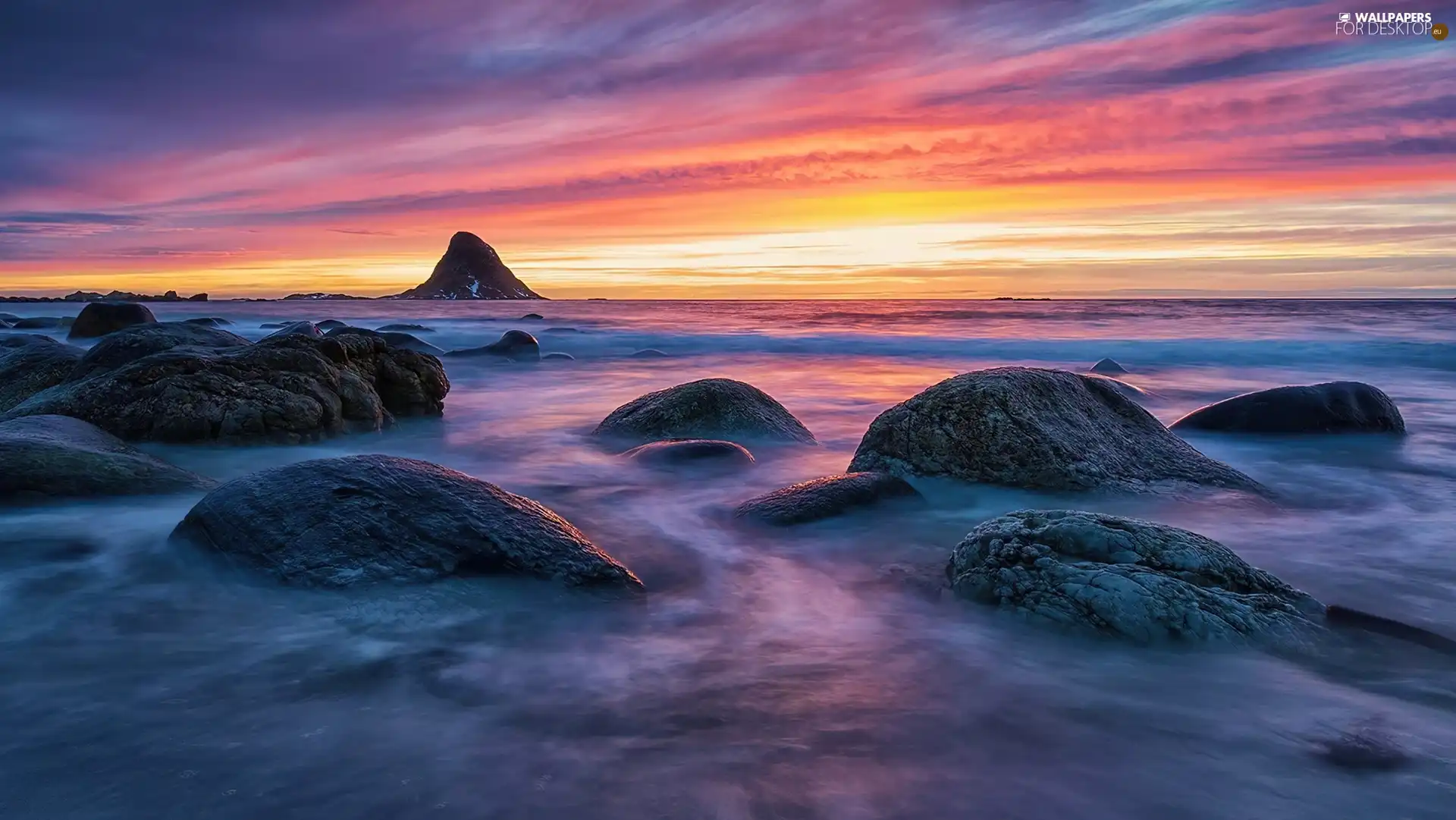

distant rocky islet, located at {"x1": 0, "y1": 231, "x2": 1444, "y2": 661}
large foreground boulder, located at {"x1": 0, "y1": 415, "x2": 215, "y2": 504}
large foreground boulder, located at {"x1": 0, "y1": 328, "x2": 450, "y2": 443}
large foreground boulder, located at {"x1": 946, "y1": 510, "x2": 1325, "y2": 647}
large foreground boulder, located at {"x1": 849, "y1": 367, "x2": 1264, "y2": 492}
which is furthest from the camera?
large foreground boulder, located at {"x1": 0, "y1": 328, "x2": 450, "y2": 443}

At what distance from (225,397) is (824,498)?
498 cm

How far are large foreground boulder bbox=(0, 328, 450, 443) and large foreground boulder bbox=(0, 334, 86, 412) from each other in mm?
975

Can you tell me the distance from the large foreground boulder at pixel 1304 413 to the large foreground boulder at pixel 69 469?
8.60 m

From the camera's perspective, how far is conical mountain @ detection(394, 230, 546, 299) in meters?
175

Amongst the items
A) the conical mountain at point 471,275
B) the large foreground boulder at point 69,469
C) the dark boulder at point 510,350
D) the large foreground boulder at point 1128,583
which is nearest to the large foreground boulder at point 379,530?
the large foreground boulder at point 69,469

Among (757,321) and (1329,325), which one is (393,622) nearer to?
(1329,325)

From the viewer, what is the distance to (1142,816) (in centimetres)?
238

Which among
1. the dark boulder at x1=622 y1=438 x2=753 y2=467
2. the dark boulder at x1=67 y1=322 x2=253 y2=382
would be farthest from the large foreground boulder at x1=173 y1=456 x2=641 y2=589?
the dark boulder at x1=67 y1=322 x2=253 y2=382

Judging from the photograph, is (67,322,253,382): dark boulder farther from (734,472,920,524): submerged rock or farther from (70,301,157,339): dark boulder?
(70,301,157,339): dark boulder

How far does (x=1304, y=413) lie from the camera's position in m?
8.28

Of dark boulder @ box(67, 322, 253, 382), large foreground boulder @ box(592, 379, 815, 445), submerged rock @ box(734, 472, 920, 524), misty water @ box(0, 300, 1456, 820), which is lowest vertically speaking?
misty water @ box(0, 300, 1456, 820)

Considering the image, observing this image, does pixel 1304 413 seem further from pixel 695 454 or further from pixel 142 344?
pixel 142 344

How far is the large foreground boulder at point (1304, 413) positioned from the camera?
827 cm

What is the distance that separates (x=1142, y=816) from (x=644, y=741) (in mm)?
1415
